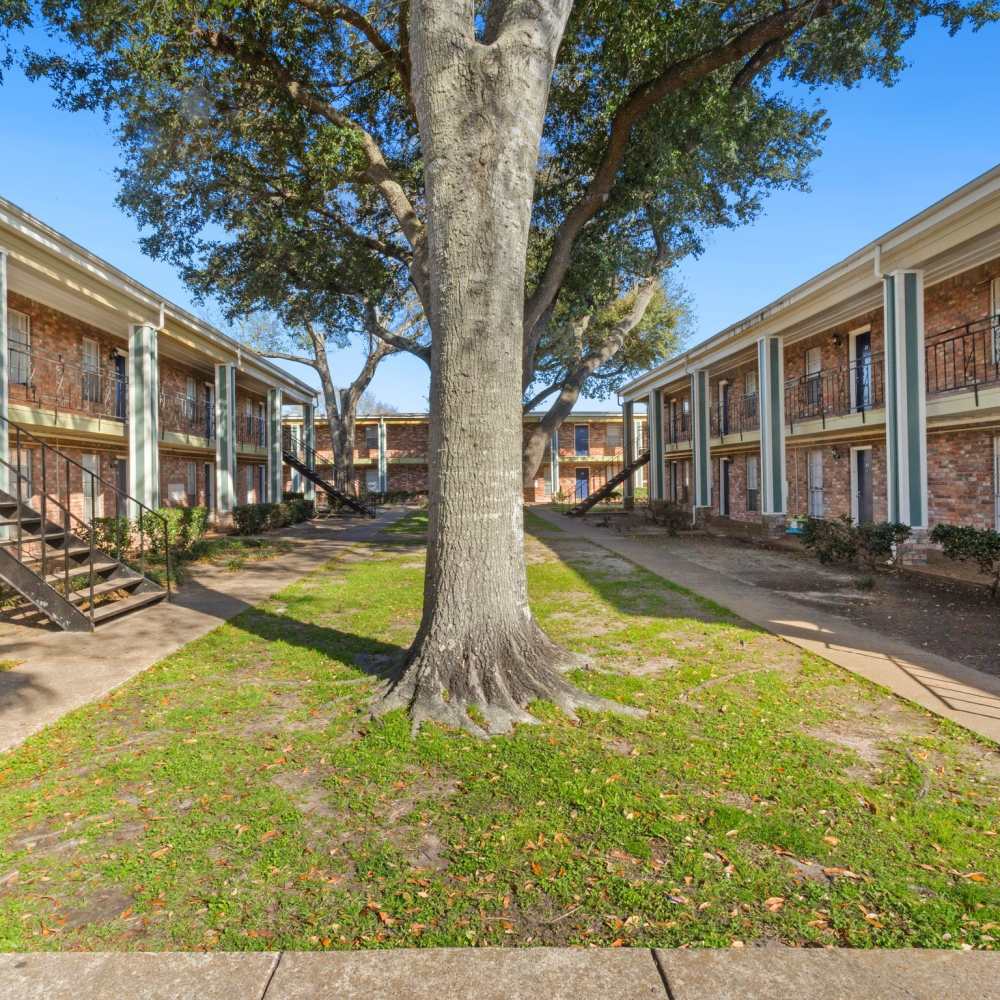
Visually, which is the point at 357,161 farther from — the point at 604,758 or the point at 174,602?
the point at 604,758

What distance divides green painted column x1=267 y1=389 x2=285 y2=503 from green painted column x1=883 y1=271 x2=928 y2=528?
64.3 ft

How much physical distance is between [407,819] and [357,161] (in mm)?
9779

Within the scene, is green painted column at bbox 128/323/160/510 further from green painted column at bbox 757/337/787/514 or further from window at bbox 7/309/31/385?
green painted column at bbox 757/337/787/514

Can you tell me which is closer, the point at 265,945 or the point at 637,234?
the point at 265,945

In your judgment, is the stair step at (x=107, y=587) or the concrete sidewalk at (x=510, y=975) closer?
the concrete sidewalk at (x=510, y=975)

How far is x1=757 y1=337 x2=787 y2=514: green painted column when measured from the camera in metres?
17.0

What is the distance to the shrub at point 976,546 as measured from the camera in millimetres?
9281

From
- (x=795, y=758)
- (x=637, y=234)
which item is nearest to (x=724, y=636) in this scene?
(x=795, y=758)

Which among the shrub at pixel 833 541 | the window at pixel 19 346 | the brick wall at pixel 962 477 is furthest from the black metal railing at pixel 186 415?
the brick wall at pixel 962 477

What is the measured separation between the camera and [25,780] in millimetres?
3807

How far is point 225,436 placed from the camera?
2028 cm

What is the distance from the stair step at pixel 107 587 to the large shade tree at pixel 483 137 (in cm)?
496

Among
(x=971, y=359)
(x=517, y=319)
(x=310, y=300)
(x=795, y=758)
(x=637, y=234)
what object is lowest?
(x=795, y=758)

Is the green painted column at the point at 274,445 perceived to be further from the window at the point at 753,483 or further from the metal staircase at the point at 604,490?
the window at the point at 753,483
